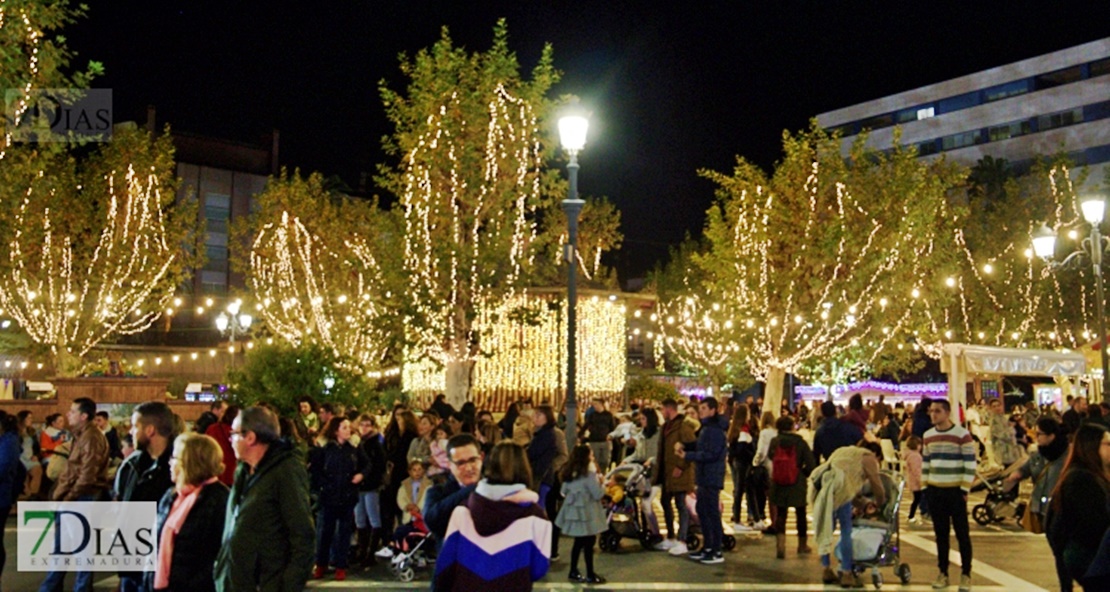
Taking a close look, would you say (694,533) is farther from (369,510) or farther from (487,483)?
(487,483)

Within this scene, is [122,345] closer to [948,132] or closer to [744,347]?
[744,347]

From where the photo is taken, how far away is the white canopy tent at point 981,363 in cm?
1828

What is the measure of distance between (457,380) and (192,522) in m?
21.2

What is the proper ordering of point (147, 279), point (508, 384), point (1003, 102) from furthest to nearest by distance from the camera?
point (1003, 102) → point (147, 279) → point (508, 384)

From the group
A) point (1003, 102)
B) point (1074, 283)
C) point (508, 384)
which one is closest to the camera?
point (508, 384)

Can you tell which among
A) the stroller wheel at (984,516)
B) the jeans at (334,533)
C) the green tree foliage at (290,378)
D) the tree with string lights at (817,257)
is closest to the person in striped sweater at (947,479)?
the stroller wheel at (984,516)

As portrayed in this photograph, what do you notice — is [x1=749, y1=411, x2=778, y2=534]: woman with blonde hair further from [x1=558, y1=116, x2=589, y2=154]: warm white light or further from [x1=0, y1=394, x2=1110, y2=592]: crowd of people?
[x1=558, y1=116, x2=589, y2=154]: warm white light

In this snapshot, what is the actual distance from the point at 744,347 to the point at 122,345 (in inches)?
1300

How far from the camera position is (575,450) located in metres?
10.4

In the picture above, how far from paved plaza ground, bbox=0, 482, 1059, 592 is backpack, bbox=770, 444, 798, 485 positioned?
0.96 m

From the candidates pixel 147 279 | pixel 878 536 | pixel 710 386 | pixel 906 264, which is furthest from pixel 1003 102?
pixel 878 536

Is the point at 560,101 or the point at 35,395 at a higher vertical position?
the point at 560,101

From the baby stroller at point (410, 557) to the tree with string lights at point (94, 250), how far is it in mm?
25140

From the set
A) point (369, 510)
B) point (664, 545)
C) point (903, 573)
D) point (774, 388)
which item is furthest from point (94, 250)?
point (903, 573)
